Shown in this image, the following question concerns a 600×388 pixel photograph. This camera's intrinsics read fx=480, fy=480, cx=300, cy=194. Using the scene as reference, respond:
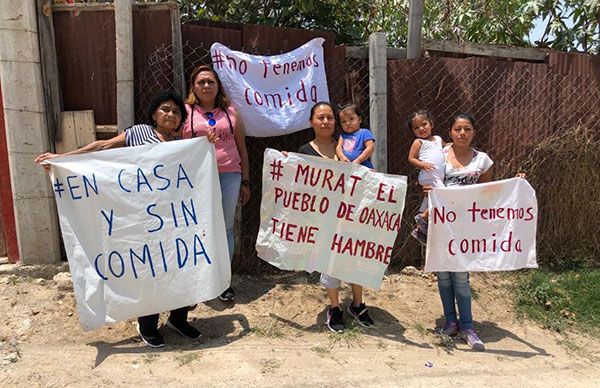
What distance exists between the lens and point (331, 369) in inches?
121

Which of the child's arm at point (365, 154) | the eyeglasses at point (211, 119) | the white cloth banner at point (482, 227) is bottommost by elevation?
the white cloth banner at point (482, 227)

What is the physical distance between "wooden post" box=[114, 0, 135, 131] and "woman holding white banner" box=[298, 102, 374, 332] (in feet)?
4.47

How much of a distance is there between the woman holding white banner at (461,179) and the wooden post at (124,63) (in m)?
2.32

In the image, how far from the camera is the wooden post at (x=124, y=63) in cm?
360

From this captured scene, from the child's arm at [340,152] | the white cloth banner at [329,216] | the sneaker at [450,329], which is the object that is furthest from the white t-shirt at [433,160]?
the sneaker at [450,329]

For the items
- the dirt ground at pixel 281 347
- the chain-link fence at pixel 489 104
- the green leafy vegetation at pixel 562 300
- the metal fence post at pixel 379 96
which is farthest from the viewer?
the chain-link fence at pixel 489 104

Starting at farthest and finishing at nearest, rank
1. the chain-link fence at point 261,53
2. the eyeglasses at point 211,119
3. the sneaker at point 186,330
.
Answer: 1. the chain-link fence at point 261,53
2. the eyeglasses at point 211,119
3. the sneaker at point 186,330

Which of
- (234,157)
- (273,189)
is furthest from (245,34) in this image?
A: (273,189)

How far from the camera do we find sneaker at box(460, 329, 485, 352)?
11.4 ft

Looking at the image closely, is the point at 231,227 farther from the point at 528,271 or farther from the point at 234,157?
the point at 528,271

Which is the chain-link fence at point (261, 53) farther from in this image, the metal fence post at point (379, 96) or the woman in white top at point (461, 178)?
the woman in white top at point (461, 178)

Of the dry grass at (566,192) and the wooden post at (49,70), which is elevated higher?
the wooden post at (49,70)

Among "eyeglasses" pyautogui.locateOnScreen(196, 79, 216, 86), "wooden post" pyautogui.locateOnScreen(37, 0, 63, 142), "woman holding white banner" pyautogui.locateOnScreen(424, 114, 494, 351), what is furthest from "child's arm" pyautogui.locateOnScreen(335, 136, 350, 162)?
"wooden post" pyautogui.locateOnScreen(37, 0, 63, 142)

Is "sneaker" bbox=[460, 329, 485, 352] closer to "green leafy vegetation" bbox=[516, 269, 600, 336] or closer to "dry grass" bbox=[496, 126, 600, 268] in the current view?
"green leafy vegetation" bbox=[516, 269, 600, 336]
